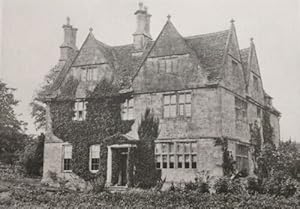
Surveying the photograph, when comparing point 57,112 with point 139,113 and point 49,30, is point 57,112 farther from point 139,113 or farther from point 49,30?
point 49,30

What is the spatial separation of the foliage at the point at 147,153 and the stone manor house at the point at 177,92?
281 millimetres

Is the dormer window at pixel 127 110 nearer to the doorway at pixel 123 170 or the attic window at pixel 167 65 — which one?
the doorway at pixel 123 170

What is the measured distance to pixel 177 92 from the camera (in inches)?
894

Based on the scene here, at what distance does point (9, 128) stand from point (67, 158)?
33.0ft

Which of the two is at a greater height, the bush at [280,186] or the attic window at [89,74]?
the attic window at [89,74]

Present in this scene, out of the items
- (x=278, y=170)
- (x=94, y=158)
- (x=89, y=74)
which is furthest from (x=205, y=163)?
(x=89, y=74)

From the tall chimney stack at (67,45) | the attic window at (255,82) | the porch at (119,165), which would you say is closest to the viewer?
the porch at (119,165)

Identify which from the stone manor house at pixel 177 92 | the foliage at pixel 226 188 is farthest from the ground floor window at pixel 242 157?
the foliage at pixel 226 188

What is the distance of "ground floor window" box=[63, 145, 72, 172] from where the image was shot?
82.5 ft

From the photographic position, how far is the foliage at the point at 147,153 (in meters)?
22.5

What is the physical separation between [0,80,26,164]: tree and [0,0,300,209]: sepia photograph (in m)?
3.49

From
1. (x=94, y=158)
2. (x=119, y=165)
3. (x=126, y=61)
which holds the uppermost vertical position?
(x=126, y=61)

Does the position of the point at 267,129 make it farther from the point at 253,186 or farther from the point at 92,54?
the point at 92,54

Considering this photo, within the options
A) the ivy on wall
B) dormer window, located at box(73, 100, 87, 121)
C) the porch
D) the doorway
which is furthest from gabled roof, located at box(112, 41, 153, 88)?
the doorway
